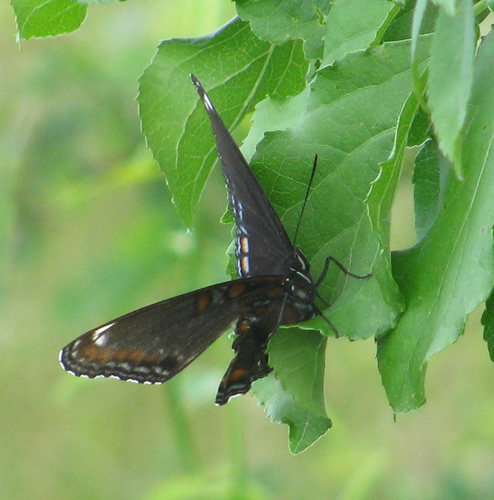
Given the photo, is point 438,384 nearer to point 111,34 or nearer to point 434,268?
point 111,34

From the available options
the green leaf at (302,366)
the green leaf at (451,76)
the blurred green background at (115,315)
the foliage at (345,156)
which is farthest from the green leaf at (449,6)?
the blurred green background at (115,315)

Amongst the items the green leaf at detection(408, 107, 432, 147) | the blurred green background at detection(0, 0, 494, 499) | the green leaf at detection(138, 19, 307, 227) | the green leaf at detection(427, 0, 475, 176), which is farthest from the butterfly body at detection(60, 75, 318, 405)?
the blurred green background at detection(0, 0, 494, 499)

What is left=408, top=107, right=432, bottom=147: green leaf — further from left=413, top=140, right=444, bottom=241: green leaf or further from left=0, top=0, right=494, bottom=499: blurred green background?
left=0, top=0, right=494, bottom=499: blurred green background

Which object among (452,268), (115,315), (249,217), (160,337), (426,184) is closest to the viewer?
(452,268)

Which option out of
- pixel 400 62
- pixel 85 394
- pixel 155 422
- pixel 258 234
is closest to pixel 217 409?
pixel 155 422

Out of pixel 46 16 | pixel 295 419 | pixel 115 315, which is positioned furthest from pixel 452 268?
pixel 115 315

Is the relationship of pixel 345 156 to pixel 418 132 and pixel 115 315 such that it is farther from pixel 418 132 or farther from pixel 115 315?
pixel 115 315
